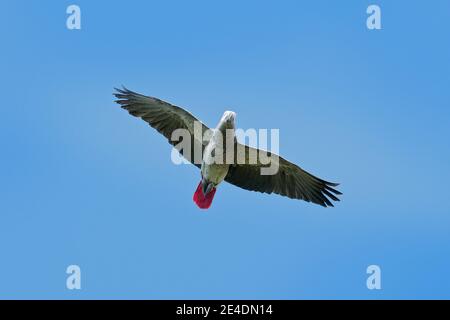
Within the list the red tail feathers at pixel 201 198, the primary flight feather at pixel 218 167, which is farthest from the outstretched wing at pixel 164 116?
the red tail feathers at pixel 201 198

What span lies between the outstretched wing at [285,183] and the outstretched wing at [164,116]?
32.3 inches

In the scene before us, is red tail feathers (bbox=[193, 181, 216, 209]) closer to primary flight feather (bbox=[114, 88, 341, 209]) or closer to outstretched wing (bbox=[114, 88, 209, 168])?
primary flight feather (bbox=[114, 88, 341, 209])

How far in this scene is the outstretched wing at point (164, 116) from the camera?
12.8 metres

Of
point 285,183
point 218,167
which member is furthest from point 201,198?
point 285,183

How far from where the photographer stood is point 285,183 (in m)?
13.2

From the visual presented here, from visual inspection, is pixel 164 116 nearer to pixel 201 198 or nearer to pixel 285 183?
pixel 201 198

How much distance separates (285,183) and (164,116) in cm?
259

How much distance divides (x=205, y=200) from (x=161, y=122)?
169 centimetres

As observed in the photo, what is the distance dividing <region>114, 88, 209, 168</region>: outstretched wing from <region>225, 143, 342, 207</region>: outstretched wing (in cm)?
82

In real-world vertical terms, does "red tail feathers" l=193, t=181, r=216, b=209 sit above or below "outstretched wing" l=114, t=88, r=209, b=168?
below

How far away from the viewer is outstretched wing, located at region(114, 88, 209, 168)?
12766mm

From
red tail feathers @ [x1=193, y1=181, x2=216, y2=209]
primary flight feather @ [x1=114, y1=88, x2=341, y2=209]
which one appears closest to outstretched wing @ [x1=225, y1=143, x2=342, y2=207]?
primary flight feather @ [x1=114, y1=88, x2=341, y2=209]
